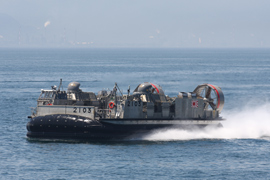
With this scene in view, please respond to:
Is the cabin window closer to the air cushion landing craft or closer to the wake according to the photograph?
the air cushion landing craft

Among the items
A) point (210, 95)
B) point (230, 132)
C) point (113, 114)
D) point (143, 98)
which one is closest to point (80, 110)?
point (113, 114)

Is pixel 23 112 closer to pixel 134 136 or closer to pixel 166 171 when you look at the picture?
pixel 134 136

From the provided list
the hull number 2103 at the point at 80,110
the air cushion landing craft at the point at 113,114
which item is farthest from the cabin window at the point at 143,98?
the hull number 2103 at the point at 80,110

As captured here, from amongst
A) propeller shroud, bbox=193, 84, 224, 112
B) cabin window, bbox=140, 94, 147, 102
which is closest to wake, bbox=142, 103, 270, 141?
propeller shroud, bbox=193, 84, 224, 112

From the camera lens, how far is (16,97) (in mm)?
84938

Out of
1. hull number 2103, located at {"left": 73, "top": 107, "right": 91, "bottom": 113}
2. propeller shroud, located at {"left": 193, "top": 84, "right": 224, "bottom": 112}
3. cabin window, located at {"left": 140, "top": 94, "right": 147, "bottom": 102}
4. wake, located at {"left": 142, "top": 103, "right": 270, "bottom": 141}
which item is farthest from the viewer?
propeller shroud, located at {"left": 193, "top": 84, "right": 224, "bottom": 112}

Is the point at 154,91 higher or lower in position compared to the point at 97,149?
higher

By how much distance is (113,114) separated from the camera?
51781 millimetres

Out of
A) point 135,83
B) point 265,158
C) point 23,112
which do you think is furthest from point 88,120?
point 135,83

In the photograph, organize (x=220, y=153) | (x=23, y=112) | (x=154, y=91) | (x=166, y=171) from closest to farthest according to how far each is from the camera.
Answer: (x=166, y=171) < (x=220, y=153) < (x=154, y=91) < (x=23, y=112)

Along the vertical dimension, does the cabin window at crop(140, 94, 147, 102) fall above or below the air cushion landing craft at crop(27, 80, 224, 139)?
above

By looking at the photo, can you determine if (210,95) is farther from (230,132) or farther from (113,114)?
(113,114)

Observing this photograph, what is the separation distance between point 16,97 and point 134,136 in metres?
39.8

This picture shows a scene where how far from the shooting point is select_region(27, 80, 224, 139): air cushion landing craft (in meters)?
48.9
